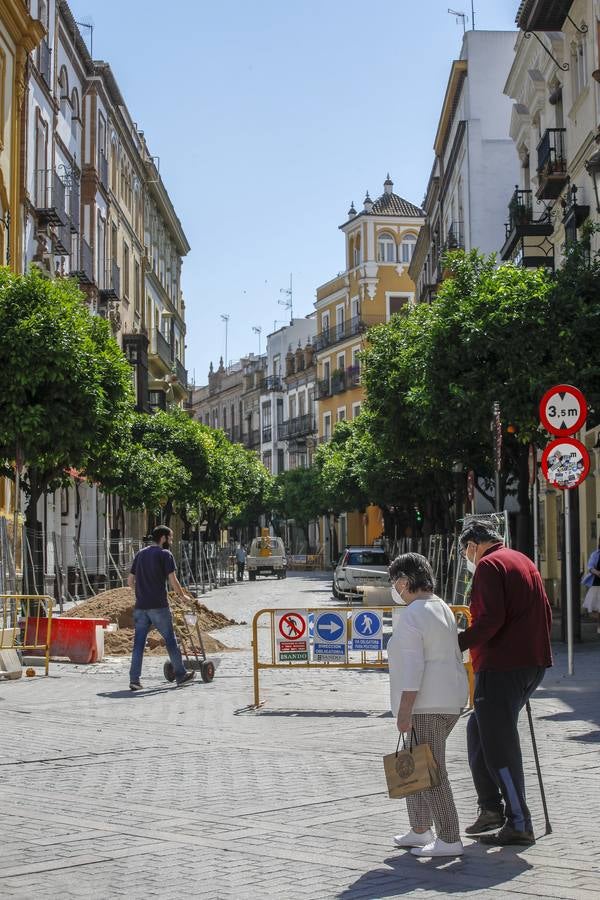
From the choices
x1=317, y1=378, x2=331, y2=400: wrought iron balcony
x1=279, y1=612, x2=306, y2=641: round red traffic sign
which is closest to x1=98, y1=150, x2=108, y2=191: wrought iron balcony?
x1=279, y1=612, x2=306, y2=641: round red traffic sign

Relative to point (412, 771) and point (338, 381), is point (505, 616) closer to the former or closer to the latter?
point (412, 771)

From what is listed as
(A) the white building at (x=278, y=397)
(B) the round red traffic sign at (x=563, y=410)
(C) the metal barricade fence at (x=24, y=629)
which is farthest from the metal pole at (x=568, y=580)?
(A) the white building at (x=278, y=397)

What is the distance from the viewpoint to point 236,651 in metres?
21.4

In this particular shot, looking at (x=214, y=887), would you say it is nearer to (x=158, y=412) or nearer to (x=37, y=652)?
(x=37, y=652)

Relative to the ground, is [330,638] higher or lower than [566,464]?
lower

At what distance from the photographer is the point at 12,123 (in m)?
29.7

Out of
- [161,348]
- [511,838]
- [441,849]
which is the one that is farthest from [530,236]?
[161,348]

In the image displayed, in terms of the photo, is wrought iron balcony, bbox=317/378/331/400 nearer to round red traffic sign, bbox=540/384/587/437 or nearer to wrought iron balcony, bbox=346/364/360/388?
wrought iron balcony, bbox=346/364/360/388

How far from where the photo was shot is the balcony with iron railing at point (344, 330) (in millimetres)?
84688

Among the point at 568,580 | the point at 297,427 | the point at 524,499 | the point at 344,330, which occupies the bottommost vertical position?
the point at 568,580

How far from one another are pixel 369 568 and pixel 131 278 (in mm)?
21122

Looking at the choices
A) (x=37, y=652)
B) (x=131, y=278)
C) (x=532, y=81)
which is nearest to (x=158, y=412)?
(x=131, y=278)

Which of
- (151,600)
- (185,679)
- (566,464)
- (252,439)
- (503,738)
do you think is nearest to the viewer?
(503,738)

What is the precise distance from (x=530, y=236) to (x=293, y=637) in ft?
64.6
